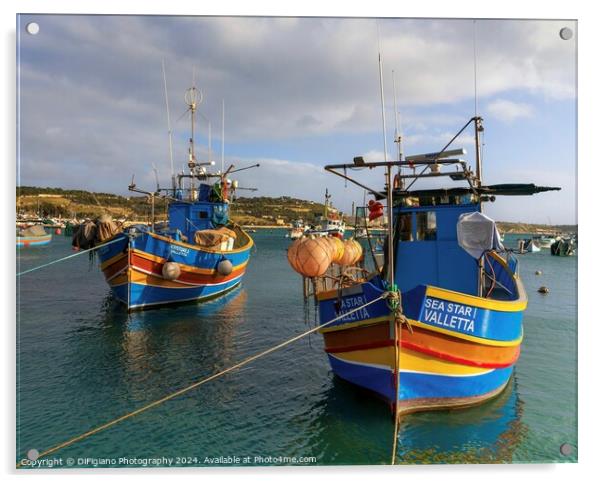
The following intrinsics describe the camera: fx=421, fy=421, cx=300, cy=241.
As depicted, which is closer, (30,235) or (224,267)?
(224,267)

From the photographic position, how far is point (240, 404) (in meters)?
9.01

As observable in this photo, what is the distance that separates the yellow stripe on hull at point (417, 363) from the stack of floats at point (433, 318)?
0.7 inches

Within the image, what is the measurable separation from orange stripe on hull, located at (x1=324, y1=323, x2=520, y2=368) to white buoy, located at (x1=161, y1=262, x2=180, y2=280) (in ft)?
37.2

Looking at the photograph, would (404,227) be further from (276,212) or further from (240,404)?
(276,212)

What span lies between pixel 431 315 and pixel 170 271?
43.5 feet

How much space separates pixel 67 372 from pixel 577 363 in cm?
Result: 1150

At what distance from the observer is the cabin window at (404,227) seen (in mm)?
10320

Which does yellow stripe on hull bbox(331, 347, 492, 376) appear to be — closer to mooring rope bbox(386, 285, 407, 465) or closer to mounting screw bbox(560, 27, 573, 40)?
mooring rope bbox(386, 285, 407, 465)

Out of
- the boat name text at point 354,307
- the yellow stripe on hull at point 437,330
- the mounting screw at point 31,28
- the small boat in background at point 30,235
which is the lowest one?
the yellow stripe on hull at point 437,330

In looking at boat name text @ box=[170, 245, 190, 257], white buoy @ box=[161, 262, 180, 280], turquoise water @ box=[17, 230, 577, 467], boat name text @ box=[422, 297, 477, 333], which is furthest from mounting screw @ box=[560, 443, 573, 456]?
boat name text @ box=[170, 245, 190, 257]

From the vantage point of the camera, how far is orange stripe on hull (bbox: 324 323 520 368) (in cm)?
768

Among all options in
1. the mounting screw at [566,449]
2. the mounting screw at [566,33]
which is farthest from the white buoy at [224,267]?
the mounting screw at [566,33]

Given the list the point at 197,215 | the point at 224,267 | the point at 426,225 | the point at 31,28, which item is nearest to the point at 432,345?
the point at 426,225

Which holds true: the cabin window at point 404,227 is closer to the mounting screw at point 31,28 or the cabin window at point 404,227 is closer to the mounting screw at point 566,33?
the mounting screw at point 566,33
